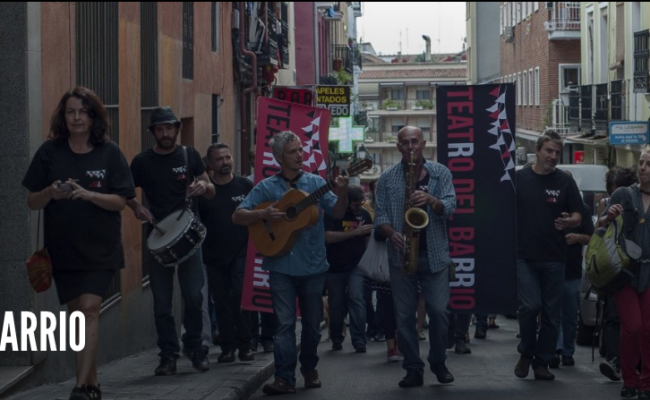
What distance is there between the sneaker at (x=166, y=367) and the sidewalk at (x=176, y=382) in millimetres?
65

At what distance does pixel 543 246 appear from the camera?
9805mm

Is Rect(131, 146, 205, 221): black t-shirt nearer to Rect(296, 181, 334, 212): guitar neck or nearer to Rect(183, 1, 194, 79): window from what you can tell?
Rect(296, 181, 334, 212): guitar neck

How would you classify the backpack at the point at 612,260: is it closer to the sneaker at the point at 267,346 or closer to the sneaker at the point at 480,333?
the sneaker at the point at 267,346

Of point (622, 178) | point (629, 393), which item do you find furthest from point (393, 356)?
point (629, 393)

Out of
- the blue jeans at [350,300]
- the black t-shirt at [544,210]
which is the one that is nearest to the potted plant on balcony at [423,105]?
the blue jeans at [350,300]

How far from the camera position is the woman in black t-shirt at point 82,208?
24.2 feet

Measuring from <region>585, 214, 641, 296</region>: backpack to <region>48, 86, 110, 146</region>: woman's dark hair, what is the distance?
3.77m

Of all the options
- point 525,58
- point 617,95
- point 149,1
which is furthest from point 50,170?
point 525,58

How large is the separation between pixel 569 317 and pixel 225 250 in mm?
3732

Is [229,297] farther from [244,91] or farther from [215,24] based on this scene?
[244,91]

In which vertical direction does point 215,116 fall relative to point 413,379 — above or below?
above

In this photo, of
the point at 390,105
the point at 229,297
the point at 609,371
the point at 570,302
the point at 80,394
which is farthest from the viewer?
the point at 390,105

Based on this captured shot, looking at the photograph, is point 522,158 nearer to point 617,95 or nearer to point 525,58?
point 617,95

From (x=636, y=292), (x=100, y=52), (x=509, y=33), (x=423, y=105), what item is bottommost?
(x=636, y=292)
